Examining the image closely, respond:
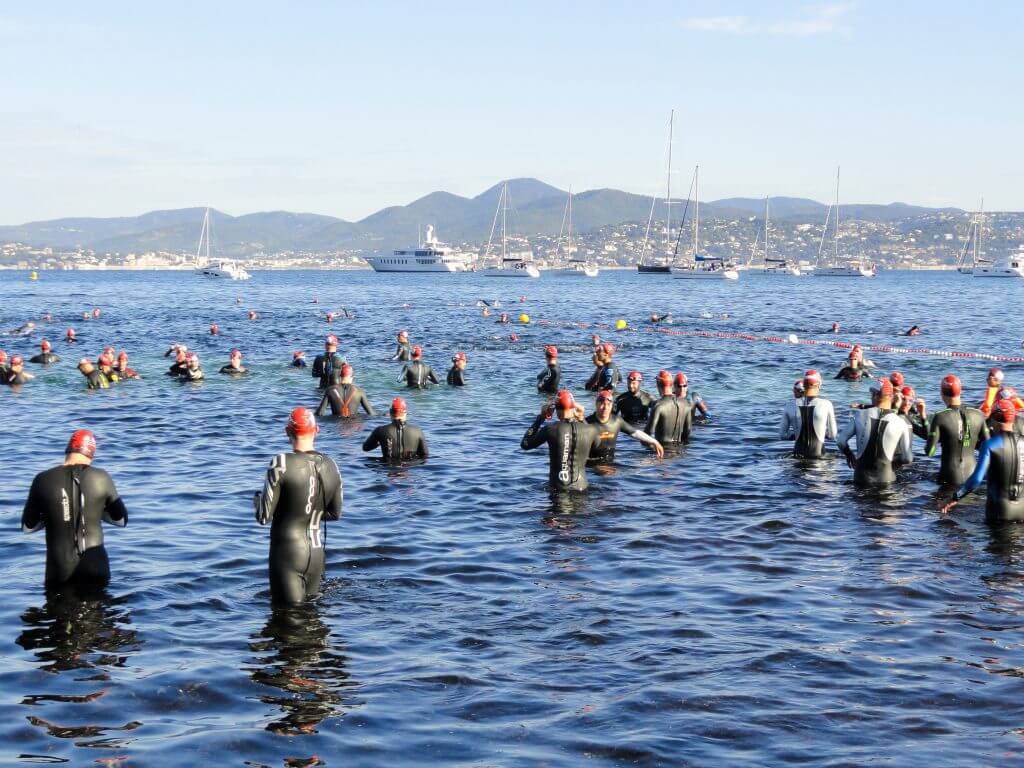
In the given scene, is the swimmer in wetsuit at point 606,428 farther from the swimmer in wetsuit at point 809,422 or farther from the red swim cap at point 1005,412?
the red swim cap at point 1005,412

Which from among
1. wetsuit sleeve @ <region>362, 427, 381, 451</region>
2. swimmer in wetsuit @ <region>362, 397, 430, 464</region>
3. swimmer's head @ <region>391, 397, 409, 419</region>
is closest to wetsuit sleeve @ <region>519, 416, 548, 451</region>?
swimmer's head @ <region>391, 397, 409, 419</region>

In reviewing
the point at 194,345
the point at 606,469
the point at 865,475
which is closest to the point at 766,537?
the point at 865,475

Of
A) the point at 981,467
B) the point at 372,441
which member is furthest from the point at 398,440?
the point at 981,467

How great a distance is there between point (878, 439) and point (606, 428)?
4.53 meters

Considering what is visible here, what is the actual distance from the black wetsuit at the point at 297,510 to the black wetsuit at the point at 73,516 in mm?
1692

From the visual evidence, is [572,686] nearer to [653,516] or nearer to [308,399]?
[653,516]

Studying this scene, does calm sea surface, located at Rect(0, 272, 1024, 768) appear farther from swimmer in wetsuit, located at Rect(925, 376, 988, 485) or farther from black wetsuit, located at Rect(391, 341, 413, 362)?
black wetsuit, located at Rect(391, 341, 413, 362)

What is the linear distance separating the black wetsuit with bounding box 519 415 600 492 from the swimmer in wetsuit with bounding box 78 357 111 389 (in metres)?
18.1

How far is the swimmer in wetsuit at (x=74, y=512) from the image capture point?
36.1 ft

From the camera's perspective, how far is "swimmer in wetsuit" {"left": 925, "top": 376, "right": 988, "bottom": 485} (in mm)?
15773

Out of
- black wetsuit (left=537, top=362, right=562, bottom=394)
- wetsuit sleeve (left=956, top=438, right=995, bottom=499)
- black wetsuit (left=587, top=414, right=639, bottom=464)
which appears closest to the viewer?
wetsuit sleeve (left=956, top=438, right=995, bottom=499)

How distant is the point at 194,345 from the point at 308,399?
848 inches

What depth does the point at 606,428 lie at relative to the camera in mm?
18234

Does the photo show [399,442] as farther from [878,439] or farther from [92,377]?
[92,377]
